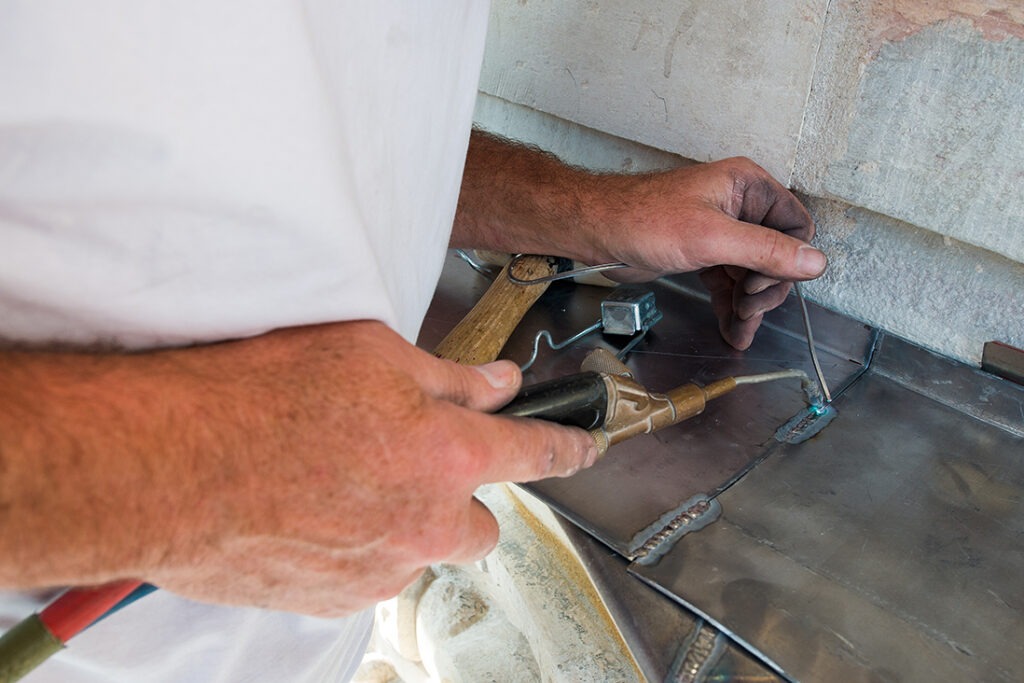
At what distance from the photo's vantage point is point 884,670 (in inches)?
25.5

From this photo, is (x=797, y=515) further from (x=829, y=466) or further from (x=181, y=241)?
(x=181, y=241)

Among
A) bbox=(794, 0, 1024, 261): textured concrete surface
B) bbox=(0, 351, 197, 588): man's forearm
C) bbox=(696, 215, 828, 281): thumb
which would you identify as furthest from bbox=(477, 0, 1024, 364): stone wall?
bbox=(0, 351, 197, 588): man's forearm

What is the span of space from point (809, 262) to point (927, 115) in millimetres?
188

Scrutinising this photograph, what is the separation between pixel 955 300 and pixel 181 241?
87 cm

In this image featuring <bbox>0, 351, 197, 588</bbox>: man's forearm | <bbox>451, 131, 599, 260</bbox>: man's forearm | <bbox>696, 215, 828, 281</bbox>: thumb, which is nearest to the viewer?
<bbox>0, 351, 197, 588</bbox>: man's forearm

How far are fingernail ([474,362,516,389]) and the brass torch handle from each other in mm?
312

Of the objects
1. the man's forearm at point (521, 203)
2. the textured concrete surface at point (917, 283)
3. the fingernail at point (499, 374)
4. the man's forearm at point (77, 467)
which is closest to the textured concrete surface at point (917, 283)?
the textured concrete surface at point (917, 283)

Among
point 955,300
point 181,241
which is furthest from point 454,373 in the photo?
point 955,300

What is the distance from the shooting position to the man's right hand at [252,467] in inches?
16.5

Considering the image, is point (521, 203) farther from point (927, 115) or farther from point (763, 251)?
point (927, 115)

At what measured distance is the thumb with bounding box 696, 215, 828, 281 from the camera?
90 centimetres

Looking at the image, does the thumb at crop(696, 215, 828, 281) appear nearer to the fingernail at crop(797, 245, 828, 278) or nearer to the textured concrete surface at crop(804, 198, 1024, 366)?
the fingernail at crop(797, 245, 828, 278)

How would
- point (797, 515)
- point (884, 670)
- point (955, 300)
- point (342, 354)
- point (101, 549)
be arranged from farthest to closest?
point (955, 300) → point (797, 515) → point (884, 670) → point (342, 354) → point (101, 549)

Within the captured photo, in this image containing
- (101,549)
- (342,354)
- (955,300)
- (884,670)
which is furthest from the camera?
(955,300)
